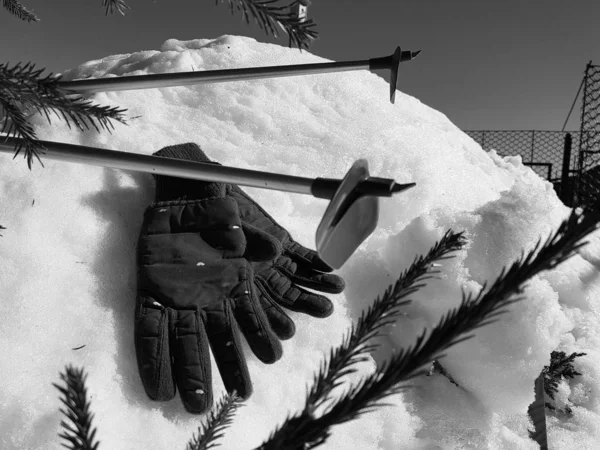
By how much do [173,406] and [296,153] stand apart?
3.95 feet

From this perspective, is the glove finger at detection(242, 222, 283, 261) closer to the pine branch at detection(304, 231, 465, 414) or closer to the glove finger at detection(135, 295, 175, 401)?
the glove finger at detection(135, 295, 175, 401)

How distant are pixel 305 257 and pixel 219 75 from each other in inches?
27.6

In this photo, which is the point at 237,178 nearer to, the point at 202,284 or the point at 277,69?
the point at 277,69

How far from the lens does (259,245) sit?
1541 mm

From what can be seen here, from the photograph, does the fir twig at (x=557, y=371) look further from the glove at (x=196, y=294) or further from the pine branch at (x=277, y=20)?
the pine branch at (x=277, y=20)

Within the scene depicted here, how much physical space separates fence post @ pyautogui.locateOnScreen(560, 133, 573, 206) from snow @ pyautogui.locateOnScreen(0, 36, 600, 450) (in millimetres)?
2303

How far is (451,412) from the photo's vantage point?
1.48 metres

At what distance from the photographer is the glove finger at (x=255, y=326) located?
4.66ft

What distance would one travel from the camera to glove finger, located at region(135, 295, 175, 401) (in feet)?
4.09

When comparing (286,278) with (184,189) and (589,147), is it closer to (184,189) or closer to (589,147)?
(184,189)

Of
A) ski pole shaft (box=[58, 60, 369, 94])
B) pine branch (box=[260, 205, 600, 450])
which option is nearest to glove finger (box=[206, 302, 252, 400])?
ski pole shaft (box=[58, 60, 369, 94])

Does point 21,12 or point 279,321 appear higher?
point 21,12

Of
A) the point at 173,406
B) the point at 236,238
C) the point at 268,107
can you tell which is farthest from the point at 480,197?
the point at 173,406

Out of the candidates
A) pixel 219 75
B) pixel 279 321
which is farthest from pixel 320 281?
pixel 219 75
